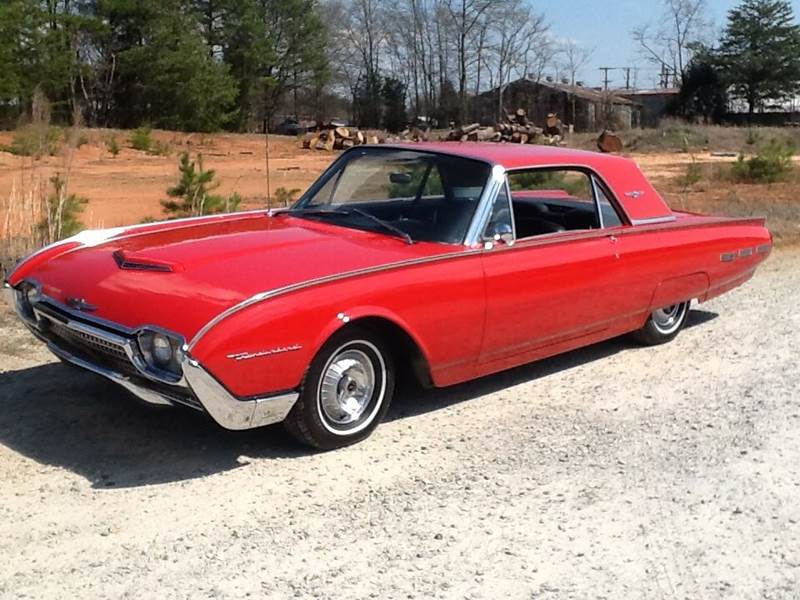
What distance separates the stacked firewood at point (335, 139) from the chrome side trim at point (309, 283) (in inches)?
1197

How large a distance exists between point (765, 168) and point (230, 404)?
1922cm

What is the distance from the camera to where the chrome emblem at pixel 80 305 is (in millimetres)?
4309

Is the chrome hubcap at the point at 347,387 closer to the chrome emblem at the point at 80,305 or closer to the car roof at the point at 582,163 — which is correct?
the chrome emblem at the point at 80,305

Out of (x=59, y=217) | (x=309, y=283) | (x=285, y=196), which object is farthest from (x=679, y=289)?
(x=285, y=196)

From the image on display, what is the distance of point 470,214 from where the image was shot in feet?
16.9

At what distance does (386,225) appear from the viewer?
205 inches

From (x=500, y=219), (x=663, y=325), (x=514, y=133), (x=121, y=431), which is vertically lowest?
(x=121, y=431)

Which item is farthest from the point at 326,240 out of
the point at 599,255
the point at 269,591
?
the point at 269,591

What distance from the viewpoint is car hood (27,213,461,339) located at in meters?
4.09

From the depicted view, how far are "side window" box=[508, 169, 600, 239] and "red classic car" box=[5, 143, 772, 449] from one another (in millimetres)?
17

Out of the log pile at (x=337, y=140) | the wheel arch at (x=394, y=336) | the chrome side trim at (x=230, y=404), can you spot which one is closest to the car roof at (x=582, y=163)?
the wheel arch at (x=394, y=336)

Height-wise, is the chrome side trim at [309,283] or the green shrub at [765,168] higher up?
the green shrub at [765,168]

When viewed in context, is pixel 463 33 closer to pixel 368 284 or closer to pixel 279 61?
pixel 279 61

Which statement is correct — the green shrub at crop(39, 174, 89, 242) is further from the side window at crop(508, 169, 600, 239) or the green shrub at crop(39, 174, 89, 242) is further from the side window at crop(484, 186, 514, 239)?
the side window at crop(484, 186, 514, 239)
